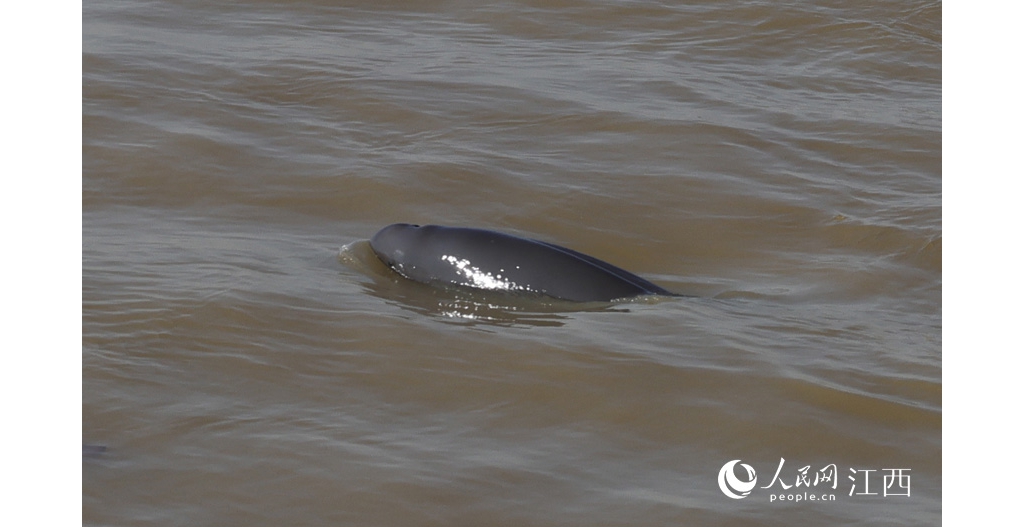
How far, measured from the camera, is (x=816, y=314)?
6227 millimetres

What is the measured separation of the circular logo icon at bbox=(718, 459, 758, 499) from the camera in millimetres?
4465

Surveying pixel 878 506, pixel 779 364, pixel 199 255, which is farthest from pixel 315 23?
pixel 878 506

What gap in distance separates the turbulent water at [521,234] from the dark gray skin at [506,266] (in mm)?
93

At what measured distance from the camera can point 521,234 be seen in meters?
7.25

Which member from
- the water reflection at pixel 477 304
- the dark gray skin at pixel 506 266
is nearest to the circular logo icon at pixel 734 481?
the water reflection at pixel 477 304

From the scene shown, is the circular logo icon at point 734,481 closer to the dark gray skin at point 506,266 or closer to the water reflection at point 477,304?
the water reflection at point 477,304

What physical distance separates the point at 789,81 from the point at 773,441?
5.86 m

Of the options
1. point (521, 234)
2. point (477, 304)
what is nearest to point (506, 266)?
point (477, 304)

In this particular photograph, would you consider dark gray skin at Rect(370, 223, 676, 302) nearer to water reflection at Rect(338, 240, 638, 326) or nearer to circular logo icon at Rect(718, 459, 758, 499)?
water reflection at Rect(338, 240, 638, 326)

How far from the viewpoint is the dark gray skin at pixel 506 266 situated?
6.08 m

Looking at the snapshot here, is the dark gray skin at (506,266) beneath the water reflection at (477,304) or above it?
above

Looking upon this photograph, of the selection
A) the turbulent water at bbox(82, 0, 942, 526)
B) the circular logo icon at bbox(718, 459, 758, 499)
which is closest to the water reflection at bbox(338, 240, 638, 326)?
the turbulent water at bbox(82, 0, 942, 526)

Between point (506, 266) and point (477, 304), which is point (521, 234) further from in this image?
point (477, 304)

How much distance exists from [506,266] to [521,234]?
1.15 metres
